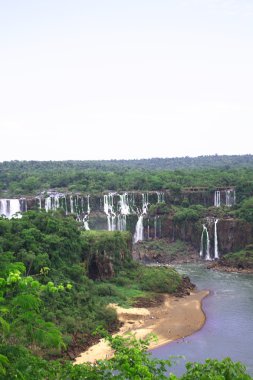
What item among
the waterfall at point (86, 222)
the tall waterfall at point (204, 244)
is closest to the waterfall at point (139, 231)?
the waterfall at point (86, 222)

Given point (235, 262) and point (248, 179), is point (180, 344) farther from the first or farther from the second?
point (248, 179)

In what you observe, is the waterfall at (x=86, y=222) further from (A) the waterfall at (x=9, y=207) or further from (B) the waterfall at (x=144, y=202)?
(A) the waterfall at (x=9, y=207)

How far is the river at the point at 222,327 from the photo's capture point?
30.1 metres

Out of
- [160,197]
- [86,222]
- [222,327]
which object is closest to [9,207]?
[86,222]

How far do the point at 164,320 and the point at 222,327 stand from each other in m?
4.03

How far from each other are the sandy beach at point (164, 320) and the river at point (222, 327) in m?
0.70

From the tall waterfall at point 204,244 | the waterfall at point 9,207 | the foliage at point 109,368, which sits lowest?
the tall waterfall at point 204,244

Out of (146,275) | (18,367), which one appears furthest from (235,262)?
(18,367)

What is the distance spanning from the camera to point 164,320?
36.8 metres

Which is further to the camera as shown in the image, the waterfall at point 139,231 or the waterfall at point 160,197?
the waterfall at point 160,197

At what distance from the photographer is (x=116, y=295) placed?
40812mm

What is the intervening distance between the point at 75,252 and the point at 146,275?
805 centimetres

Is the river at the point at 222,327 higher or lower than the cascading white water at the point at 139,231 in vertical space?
lower

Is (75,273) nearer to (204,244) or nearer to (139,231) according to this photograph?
(204,244)
